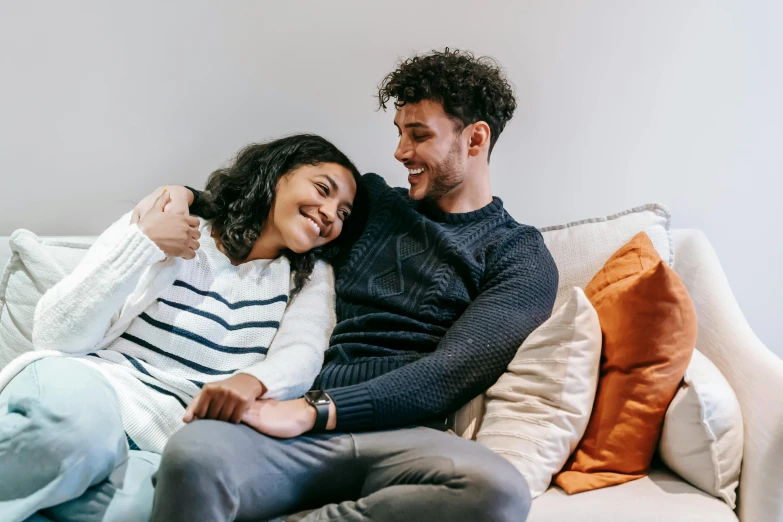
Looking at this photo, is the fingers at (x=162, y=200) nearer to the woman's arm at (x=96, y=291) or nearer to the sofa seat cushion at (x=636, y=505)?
the woman's arm at (x=96, y=291)

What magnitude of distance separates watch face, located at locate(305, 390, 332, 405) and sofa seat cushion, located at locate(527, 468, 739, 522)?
1.34ft

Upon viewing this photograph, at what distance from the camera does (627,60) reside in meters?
1.91

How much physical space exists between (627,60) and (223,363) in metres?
1.40

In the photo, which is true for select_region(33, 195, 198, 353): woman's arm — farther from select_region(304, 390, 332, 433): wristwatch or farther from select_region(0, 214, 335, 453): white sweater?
select_region(304, 390, 332, 433): wristwatch

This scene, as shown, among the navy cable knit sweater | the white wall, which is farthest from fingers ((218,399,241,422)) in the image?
the white wall

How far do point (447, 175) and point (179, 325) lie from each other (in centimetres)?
73

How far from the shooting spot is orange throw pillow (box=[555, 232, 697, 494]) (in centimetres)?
122

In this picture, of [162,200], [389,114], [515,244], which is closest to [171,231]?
[162,200]

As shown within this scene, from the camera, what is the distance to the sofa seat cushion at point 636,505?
1.12 meters

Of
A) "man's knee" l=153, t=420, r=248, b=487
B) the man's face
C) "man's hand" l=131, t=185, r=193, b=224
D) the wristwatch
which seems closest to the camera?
"man's knee" l=153, t=420, r=248, b=487

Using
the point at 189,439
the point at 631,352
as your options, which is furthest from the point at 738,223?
the point at 189,439

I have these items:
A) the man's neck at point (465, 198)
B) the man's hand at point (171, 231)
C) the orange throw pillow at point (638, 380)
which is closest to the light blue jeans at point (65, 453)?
the man's hand at point (171, 231)

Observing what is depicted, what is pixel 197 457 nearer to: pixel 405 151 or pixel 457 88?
pixel 405 151

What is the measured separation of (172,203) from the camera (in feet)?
4.80
